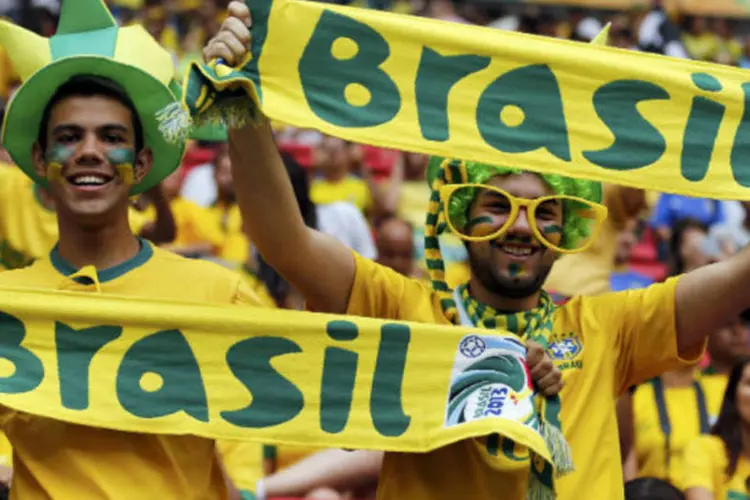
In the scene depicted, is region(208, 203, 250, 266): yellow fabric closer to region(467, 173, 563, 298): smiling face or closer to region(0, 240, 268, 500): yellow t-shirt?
region(0, 240, 268, 500): yellow t-shirt

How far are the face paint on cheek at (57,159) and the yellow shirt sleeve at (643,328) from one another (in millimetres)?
1337

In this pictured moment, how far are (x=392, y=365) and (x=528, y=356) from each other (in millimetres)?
343

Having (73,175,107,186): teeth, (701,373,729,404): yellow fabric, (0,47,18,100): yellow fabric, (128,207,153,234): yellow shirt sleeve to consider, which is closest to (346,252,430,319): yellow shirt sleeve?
(73,175,107,186): teeth

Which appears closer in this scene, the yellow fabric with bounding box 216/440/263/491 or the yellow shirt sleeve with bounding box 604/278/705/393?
the yellow shirt sleeve with bounding box 604/278/705/393

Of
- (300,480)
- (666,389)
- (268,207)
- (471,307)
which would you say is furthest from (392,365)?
(666,389)

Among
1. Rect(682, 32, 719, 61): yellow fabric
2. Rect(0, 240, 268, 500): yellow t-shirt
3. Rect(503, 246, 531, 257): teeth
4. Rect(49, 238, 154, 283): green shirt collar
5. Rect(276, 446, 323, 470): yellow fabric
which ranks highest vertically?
Rect(503, 246, 531, 257): teeth

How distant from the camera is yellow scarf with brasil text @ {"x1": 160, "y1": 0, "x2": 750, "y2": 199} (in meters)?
3.73

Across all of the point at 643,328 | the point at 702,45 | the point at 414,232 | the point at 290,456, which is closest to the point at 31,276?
the point at 643,328

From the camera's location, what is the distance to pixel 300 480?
16.4ft

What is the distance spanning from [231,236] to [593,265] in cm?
266

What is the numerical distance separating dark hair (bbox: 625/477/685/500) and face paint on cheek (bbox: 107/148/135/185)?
1978 mm

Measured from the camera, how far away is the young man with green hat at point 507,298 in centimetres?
369

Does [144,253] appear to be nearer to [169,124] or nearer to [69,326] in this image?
[69,326]

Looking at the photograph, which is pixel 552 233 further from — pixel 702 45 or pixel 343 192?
pixel 702 45
